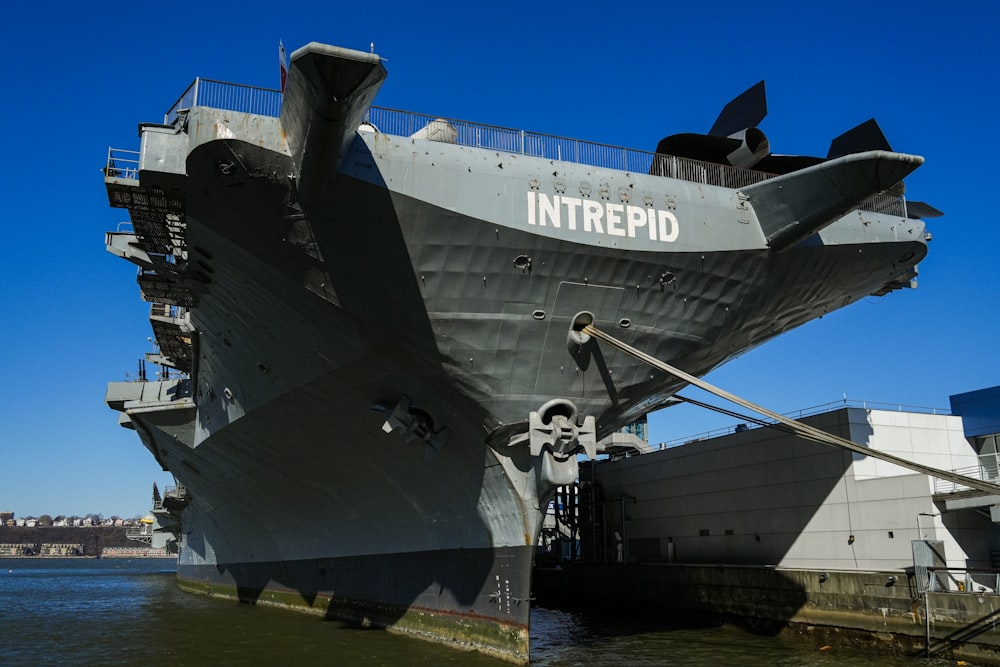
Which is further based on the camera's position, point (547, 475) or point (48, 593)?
point (48, 593)

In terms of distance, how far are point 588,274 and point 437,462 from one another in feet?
13.7

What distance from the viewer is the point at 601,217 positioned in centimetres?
1084

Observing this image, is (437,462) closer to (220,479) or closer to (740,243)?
(740,243)

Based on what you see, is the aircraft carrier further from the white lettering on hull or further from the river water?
the river water

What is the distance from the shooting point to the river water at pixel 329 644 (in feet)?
42.1

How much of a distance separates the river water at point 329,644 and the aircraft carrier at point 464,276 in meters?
1.18

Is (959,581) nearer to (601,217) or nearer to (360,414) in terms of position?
(601,217)

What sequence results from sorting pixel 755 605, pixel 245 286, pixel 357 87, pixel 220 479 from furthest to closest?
pixel 220 479, pixel 755 605, pixel 245 286, pixel 357 87

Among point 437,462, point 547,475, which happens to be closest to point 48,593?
point 437,462

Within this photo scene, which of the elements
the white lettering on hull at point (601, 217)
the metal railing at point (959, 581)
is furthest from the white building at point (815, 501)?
the white lettering on hull at point (601, 217)

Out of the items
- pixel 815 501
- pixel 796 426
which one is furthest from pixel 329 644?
pixel 815 501

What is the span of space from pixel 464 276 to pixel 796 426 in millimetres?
5135

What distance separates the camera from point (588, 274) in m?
11.0

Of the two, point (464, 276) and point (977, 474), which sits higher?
point (464, 276)
